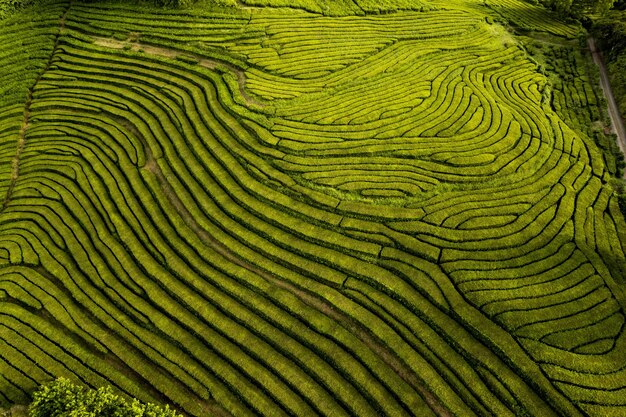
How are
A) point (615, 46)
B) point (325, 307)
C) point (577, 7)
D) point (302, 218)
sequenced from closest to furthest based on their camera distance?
point (325, 307), point (302, 218), point (615, 46), point (577, 7)

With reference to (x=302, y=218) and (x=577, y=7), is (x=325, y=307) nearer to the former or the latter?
(x=302, y=218)

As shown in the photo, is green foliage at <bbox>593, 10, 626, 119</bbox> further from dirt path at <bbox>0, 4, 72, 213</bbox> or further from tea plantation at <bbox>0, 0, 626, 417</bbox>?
dirt path at <bbox>0, 4, 72, 213</bbox>

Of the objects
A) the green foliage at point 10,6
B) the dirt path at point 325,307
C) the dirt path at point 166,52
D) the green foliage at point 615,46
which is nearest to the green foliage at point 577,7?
the green foliage at point 615,46

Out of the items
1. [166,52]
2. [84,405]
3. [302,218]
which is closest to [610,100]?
[302,218]

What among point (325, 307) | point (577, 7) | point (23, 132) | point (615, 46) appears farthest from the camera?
point (577, 7)

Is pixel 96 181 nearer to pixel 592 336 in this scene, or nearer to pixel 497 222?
pixel 497 222

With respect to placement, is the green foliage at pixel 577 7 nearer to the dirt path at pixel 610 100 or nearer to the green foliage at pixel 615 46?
the green foliage at pixel 615 46

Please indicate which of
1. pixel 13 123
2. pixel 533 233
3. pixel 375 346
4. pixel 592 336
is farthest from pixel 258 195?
pixel 13 123

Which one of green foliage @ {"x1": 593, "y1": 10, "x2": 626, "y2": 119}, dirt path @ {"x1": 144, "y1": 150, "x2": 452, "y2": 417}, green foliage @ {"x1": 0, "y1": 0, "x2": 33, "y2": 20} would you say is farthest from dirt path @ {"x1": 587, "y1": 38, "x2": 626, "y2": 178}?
green foliage @ {"x1": 0, "y1": 0, "x2": 33, "y2": 20}
